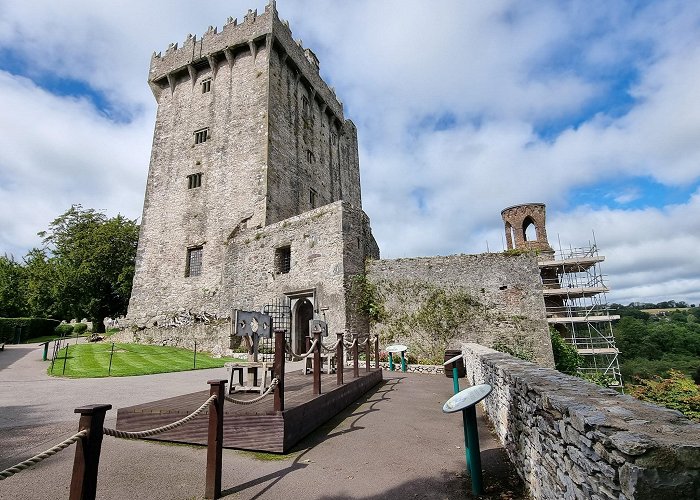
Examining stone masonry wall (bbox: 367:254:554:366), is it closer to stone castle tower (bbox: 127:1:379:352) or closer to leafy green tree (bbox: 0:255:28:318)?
stone castle tower (bbox: 127:1:379:352)

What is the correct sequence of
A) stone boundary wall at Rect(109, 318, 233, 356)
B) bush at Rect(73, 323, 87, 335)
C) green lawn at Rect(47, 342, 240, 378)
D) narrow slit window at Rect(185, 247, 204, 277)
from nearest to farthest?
green lawn at Rect(47, 342, 240, 378) < stone boundary wall at Rect(109, 318, 233, 356) < narrow slit window at Rect(185, 247, 204, 277) < bush at Rect(73, 323, 87, 335)

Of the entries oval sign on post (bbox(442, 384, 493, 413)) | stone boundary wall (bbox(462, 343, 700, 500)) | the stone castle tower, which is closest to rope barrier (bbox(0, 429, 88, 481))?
oval sign on post (bbox(442, 384, 493, 413))

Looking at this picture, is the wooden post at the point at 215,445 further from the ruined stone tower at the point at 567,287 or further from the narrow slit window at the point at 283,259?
the ruined stone tower at the point at 567,287

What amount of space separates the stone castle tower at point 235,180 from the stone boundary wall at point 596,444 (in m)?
12.3

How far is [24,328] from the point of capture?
90.9 feet

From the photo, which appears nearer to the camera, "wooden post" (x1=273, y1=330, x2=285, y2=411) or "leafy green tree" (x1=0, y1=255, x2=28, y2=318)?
"wooden post" (x1=273, y1=330, x2=285, y2=411)

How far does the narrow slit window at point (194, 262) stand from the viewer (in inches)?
818

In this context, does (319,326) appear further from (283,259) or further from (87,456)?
(87,456)

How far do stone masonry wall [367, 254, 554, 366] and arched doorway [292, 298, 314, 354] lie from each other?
3046 millimetres

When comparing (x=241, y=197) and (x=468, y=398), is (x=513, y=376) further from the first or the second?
(x=241, y=197)

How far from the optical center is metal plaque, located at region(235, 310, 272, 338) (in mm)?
7250

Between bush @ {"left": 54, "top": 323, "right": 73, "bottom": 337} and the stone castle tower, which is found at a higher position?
the stone castle tower

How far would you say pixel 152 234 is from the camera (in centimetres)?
2238

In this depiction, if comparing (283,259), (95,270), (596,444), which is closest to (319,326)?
(283,259)
